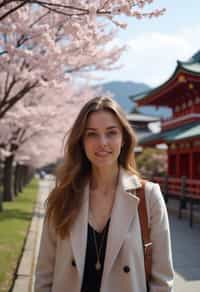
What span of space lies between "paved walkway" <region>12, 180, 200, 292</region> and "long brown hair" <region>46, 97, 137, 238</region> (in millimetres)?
3470

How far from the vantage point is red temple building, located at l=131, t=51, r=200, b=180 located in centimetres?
1652

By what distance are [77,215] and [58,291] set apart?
41 cm

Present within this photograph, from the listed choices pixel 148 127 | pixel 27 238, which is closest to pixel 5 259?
pixel 27 238

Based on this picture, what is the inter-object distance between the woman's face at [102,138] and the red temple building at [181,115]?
1278cm

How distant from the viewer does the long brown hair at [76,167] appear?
87.3 inches

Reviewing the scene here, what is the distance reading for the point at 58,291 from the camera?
214 cm

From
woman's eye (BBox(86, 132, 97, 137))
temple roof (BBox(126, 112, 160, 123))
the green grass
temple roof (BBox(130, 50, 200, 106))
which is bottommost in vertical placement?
the green grass

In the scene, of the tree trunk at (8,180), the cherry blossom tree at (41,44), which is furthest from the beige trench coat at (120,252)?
the tree trunk at (8,180)

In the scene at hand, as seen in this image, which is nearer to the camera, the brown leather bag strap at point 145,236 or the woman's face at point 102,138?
the brown leather bag strap at point 145,236

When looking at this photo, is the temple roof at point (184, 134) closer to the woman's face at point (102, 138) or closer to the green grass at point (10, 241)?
the green grass at point (10, 241)

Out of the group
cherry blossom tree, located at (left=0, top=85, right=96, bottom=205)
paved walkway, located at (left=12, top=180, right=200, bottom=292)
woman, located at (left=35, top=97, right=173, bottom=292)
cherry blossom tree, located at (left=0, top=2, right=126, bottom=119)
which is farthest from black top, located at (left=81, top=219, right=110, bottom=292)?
cherry blossom tree, located at (left=0, top=85, right=96, bottom=205)

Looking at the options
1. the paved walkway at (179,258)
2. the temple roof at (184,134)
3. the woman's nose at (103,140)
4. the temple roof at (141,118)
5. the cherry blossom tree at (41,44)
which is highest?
the temple roof at (141,118)

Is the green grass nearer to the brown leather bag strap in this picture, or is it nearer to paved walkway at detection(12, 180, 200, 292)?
paved walkway at detection(12, 180, 200, 292)

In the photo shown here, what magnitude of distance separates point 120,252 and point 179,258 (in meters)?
6.29
